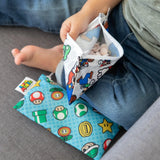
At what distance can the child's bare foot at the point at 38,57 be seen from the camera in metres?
0.76

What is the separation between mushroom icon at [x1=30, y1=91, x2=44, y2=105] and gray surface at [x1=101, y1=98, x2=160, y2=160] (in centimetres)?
36

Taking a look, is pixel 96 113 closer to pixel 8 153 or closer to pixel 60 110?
pixel 60 110

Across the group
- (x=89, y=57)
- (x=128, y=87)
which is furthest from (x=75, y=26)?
(x=128, y=87)

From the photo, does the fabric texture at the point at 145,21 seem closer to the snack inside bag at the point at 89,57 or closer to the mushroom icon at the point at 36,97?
the snack inside bag at the point at 89,57

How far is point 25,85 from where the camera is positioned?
0.76 meters

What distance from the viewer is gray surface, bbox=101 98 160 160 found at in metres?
0.42

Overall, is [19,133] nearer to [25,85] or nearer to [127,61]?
[25,85]

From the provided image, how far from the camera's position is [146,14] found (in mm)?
667

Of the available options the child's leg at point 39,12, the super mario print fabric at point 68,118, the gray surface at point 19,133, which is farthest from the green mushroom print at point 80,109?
the child's leg at point 39,12

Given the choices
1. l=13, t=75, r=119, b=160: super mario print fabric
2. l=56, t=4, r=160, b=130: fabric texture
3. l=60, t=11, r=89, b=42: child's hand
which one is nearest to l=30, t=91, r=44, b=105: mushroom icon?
l=13, t=75, r=119, b=160: super mario print fabric

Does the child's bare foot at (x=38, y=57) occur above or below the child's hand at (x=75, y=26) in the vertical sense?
below

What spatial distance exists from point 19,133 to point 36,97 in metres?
0.14

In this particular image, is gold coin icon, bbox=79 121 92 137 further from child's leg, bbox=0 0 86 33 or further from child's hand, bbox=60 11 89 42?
child's leg, bbox=0 0 86 33

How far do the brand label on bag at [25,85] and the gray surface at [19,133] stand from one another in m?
0.01
